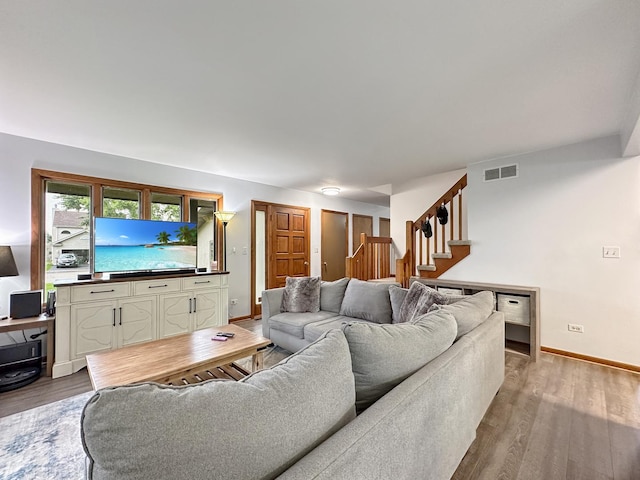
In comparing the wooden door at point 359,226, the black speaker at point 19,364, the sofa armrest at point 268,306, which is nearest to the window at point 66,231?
the black speaker at point 19,364

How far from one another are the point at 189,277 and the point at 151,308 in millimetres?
552

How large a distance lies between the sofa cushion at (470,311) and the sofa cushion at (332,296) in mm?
1499

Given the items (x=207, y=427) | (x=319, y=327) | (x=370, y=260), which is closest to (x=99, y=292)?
(x=319, y=327)

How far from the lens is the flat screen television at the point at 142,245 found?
10.5 feet

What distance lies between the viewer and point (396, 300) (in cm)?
274

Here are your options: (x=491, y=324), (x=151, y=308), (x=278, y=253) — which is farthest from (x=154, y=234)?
(x=491, y=324)

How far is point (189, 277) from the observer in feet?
12.0

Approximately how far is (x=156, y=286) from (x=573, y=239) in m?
4.81

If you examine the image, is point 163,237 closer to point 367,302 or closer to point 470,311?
point 367,302

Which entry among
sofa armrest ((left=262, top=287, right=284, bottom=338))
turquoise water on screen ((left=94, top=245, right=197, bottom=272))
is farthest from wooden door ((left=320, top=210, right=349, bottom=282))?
turquoise water on screen ((left=94, top=245, right=197, bottom=272))

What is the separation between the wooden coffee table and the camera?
1758mm

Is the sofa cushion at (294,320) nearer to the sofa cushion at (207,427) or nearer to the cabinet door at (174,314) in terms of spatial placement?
the cabinet door at (174,314)

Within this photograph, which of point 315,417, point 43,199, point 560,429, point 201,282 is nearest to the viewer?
point 315,417

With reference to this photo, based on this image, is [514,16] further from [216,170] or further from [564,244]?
[216,170]
